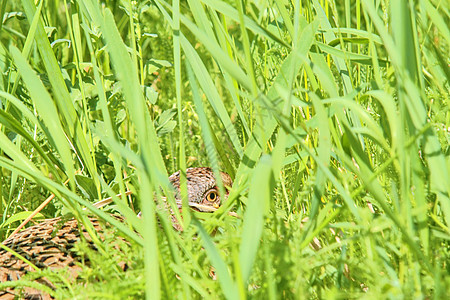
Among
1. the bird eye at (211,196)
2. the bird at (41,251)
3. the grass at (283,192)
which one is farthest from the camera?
the bird eye at (211,196)

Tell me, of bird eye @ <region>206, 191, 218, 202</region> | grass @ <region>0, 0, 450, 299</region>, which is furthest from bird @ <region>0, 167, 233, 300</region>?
bird eye @ <region>206, 191, 218, 202</region>

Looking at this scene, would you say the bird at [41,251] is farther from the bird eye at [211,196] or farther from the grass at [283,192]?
the bird eye at [211,196]

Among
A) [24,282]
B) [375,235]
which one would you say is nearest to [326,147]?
[375,235]

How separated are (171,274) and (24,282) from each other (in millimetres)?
261

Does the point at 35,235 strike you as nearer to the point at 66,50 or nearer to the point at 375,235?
the point at 375,235

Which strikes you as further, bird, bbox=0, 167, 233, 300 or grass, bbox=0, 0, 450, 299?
bird, bbox=0, 167, 233, 300

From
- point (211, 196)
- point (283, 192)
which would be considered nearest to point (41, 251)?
point (283, 192)

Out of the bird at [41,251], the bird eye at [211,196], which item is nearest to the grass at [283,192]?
the bird at [41,251]

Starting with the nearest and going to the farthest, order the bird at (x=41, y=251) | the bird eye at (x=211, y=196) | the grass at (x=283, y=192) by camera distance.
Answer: the grass at (x=283, y=192), the bird at (x=41, y=251), the bird eye at (x=211, y=196)

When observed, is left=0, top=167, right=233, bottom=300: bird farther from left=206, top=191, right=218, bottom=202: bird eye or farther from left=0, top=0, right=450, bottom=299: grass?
left=206, top=191, right=218, bottom=202: bird eye

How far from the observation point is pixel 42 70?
6.72ft

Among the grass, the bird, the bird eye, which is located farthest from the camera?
the bird eye

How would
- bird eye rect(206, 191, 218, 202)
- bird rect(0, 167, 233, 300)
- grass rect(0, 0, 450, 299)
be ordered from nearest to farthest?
grass rect(0, 0, 450, 299)
bird rect(0, 167, 233, 300)
bird eye rect(206, 191, 218, 202)

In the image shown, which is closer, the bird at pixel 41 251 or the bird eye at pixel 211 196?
the bird at pixel 41 251
